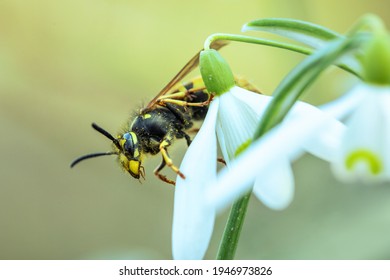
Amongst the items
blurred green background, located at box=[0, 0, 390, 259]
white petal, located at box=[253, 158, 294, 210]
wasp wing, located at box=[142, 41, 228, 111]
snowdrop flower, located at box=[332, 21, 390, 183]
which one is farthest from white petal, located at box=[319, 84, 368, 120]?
blurred green background, located at box=[0, 0, 390, 259]

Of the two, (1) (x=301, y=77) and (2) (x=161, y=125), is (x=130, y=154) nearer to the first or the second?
(2) (x=161, y=125)

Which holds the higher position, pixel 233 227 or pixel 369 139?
pixel 369 139

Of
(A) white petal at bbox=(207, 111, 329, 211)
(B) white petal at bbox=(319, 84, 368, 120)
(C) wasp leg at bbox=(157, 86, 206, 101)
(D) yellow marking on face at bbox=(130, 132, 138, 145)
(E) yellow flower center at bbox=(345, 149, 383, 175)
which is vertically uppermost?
(B) white petal at bbox=(319, 84, 368, 120)

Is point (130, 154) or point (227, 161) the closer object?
point (227, 161)

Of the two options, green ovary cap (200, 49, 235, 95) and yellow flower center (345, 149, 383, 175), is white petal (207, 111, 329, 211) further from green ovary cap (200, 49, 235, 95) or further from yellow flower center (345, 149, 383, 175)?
green ovary cap (200, 49, 235, 95)

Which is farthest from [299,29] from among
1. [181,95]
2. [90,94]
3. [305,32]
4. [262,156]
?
[90,94]

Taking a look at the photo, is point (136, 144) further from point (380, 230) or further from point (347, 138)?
point (380, 230)
